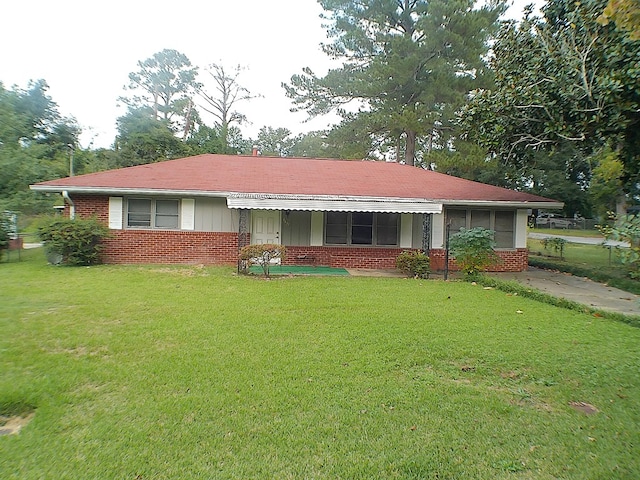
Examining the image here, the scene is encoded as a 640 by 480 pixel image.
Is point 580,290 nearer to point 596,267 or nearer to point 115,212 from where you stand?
point 596,267

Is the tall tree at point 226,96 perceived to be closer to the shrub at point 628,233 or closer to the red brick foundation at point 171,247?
the red brick foundation at point 171,247

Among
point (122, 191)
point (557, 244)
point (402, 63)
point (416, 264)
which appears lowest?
point (416, 264)

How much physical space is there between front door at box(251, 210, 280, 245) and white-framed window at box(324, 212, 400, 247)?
1.83 metres

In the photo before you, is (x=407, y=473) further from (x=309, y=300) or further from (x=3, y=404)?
(x=309, y=300)

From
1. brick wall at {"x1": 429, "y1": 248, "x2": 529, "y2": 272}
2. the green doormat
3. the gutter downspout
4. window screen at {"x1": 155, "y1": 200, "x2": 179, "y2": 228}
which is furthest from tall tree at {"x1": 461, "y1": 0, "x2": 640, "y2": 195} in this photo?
the gutter downspout

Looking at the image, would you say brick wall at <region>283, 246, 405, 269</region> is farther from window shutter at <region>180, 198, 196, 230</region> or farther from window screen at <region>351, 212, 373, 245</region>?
window shutter at <region>180, 198, 196, 230</region>

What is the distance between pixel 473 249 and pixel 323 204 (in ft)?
16.3

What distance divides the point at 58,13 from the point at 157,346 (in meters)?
13.9

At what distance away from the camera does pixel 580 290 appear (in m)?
11.4

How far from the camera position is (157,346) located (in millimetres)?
Result: 5465

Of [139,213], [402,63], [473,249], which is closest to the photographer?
[473,249]

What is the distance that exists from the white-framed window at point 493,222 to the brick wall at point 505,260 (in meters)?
0.32

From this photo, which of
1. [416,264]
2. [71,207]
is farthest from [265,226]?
[71,207]

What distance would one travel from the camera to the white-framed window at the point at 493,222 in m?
15.2
